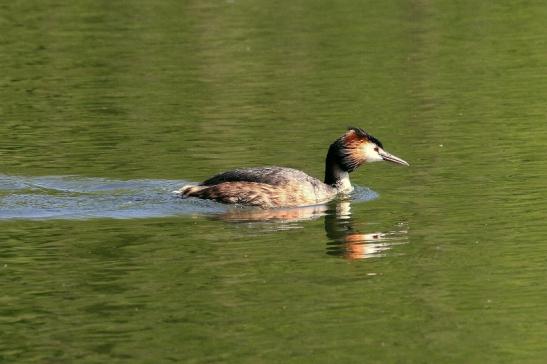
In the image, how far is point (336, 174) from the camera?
19516 mm

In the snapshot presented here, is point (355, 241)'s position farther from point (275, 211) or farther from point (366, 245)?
point (275, 211)

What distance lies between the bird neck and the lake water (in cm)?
49

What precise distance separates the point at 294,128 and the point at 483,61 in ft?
22.6

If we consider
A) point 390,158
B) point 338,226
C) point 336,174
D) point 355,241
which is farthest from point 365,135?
point 355,241

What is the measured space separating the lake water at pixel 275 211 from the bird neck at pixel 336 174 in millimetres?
490

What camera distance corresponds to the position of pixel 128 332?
12844 mm

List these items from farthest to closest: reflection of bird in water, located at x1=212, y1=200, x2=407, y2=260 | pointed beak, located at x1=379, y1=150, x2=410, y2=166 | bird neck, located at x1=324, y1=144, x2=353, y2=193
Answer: pointed beak, located at x1=379, y1=150, x2=410, y2=166, bird neck, located at x1=324, y1=144, x2=353, y2=193, reflection of bird in water, located at x1=212, y1=200, x2=407, y2=260

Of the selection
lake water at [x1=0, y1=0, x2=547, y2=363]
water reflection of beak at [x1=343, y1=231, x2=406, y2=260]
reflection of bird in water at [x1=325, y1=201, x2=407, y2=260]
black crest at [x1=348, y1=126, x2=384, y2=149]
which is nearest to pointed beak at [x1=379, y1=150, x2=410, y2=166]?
black crest at [x1=348, y1=126, x2=384, y2=149]

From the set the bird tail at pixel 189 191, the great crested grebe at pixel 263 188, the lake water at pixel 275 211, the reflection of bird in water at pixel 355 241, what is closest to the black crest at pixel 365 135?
the lake water at pixel 275 211

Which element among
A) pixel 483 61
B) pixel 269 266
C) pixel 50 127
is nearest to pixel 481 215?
pixel 269 266

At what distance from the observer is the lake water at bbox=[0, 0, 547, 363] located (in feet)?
42.3

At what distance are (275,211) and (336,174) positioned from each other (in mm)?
1443

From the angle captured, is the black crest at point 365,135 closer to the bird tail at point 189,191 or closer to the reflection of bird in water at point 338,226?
the reflection of bird in water at point 338,226

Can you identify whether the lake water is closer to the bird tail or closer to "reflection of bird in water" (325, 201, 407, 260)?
"reflection of bird in water" (325, 201, 407, 260)
